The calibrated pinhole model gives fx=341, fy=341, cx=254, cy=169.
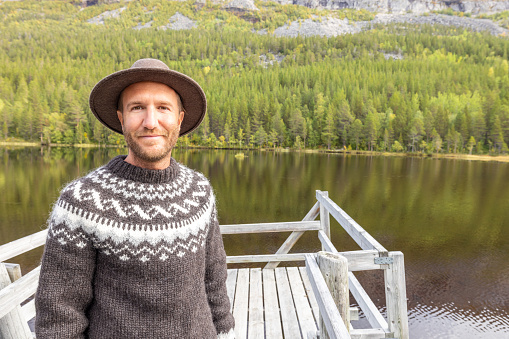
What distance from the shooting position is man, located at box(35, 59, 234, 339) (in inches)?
58.5

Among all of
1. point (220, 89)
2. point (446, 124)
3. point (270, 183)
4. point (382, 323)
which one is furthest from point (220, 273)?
point (220, 89)

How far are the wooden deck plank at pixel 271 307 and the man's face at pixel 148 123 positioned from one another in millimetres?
3094

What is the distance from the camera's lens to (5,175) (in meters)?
29.4

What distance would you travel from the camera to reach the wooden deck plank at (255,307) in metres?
4.07

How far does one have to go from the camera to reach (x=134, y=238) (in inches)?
62.5

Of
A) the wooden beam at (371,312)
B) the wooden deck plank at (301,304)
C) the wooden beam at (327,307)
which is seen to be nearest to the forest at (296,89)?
the wooden deck plank at (301,304)

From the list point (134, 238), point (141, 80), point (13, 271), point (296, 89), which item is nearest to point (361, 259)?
point (134, 238)

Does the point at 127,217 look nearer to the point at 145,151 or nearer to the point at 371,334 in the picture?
the point at 145,151

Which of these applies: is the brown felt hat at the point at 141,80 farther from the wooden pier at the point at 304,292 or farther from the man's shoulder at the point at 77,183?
the wooden pier at the point at 304,292

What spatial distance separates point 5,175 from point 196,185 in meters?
34.7

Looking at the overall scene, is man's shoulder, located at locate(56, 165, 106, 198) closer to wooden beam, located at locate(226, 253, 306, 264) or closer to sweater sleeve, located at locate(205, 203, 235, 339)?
sweater sleeve, located at locate(205, 203, 235, 339)

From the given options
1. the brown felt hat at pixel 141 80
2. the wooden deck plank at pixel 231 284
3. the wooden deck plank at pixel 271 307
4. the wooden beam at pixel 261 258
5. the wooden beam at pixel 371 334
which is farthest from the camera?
the wooden beam at pixel 261 258

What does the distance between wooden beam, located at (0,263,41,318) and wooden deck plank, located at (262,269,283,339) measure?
8.36ft

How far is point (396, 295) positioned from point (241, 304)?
2.12 meters
